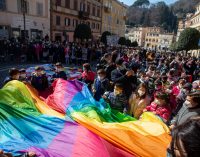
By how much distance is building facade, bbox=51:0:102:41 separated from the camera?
113ft

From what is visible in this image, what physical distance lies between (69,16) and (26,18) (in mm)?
11950

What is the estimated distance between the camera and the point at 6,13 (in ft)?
81.8

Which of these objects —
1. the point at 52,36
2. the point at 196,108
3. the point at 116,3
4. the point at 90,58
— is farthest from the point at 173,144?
the point at 116,3

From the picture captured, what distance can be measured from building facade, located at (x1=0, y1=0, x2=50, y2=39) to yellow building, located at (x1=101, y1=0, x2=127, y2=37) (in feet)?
83.4

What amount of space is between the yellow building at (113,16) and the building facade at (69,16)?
6.12m

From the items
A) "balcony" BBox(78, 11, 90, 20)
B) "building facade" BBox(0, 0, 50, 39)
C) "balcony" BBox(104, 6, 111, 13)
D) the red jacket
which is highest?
"balcony" BBox(104, 6, 111, 13)

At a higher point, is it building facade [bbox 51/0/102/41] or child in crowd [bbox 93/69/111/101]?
building facade [bbox 51/0/102/41]

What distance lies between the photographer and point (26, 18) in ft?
90.5

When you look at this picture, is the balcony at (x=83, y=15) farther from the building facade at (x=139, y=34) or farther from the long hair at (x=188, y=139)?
the building facade at (x=139, y=34)

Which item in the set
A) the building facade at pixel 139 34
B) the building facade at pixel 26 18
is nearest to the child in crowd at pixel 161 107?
the building facade at pixel 26 18

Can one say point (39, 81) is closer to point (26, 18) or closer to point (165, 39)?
point (26, 18)

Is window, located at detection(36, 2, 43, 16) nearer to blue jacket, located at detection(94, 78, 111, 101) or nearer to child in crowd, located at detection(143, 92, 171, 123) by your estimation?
blue jacket, located at detection(94, 78, 111, 101)

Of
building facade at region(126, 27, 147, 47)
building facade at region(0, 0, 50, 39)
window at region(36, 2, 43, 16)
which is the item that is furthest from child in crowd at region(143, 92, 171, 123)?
building facade at region(126, 27, 147, 47)

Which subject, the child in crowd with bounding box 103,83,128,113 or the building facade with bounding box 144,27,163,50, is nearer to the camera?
the child in crowd with bounding box 103,83,128,113
